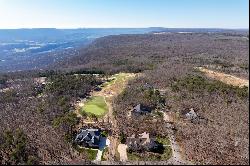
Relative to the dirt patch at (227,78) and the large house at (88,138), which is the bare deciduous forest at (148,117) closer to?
the large house at (88,138)

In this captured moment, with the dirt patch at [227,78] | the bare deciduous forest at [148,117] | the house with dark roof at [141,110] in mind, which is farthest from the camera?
the dirt patch at [227,78]

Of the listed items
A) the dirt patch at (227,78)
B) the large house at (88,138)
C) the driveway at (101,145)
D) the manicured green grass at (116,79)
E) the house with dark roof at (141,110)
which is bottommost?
the driveway at (101,145)

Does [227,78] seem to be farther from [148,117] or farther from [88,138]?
[88,138]

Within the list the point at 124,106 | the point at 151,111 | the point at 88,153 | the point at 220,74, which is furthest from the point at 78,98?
the point at 220,74

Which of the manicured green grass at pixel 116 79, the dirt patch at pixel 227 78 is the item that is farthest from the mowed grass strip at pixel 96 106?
the dirt patch at pixel 227 78

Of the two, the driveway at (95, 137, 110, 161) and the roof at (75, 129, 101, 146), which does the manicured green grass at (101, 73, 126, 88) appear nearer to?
the roof at (75, 129, 101, 146)

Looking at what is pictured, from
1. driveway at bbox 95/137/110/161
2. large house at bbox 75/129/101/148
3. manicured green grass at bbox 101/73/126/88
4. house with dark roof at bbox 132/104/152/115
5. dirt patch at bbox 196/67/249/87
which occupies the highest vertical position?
dirt patch at bbox 196/67/249/87

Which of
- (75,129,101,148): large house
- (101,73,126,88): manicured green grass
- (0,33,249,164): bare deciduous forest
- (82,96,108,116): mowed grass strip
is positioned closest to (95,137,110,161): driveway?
(75,129,101,148): large house
